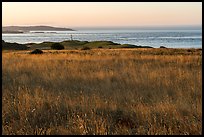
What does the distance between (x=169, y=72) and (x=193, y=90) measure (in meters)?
3.64

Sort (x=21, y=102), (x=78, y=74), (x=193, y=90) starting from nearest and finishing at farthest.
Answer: (x=21, y=102)
(x=193, y=90)
(x=78, y=74)

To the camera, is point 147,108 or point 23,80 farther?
point 23,80

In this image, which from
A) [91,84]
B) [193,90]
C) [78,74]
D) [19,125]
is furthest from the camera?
[78,74]

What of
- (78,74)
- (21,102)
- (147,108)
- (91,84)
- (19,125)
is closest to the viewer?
(19,125)

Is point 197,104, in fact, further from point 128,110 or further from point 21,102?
point 21,102

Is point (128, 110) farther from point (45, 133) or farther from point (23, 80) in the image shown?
point (23, 80)

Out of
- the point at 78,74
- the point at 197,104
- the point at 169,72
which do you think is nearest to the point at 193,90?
the point at 197,104

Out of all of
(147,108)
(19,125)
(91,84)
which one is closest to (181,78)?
(91,84)

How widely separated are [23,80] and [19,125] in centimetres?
480

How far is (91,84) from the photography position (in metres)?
9.59

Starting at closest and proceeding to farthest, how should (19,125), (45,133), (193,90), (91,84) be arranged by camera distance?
(45,133)
(19,125)
(193,90)
(91,84)

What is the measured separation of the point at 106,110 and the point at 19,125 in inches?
62.8

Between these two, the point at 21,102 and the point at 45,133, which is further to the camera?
the point at 21,102

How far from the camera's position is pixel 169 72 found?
455 inches
